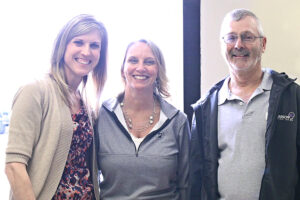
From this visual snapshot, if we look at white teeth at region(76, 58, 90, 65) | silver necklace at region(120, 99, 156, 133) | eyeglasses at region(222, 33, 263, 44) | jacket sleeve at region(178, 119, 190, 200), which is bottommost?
jacket sleeve at region(178, 119, 190, 200)

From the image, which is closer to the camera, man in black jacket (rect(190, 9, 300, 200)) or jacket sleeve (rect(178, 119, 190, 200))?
man in black jacket (rect(190, 9, 300, 200))

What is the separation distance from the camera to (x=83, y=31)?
5.02 feet

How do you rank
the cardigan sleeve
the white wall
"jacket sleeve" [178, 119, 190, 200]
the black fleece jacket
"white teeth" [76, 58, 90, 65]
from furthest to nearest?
the white wall
"jacket sleeve" [178, 119, 190, 200]
"white teeth" [76, 58, 90, 65]
the black fleece jacket
the cardigan sleeve

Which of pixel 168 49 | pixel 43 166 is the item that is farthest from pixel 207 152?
pixel 168 49

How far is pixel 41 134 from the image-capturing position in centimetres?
137

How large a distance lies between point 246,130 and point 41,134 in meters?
0.96

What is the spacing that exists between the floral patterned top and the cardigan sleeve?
0.69ft

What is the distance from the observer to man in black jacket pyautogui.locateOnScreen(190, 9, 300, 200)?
55.5 inches

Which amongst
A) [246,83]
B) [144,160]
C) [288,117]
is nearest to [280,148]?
[288,117]

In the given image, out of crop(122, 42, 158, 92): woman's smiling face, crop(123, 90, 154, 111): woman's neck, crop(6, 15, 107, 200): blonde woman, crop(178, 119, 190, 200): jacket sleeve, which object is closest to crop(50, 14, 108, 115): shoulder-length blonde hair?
crop(6, 15, 107, 200): blonde woman

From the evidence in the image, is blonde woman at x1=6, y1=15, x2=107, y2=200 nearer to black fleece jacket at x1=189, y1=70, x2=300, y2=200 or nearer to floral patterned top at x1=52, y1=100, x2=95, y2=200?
floral patterned top at x1=52, y1=100, x2=95, y2=200

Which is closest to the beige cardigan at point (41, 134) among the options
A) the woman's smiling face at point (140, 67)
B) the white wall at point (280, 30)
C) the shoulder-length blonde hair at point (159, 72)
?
the woman's smiling face at point (140, 67)

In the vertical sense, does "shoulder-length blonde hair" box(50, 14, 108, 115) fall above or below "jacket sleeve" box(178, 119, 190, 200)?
above

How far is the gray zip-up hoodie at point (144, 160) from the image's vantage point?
1.58m
